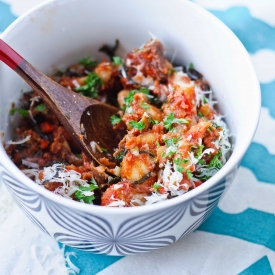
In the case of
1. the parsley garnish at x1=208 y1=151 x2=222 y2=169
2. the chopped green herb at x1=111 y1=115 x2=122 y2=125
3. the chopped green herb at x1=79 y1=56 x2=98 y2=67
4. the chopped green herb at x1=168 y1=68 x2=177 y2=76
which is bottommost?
the parsley garnish at x1=208 y1=151 x2=222 y2=169

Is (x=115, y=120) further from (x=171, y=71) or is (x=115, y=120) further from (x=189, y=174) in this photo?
(x=189, y=174)

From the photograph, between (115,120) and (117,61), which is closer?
(115,120)

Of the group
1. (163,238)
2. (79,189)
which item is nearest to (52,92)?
(79,189)

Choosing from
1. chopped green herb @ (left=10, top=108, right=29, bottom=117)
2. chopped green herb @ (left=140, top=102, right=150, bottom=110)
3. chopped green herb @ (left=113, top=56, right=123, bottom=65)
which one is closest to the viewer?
chopped green herb @ (left=140, top=102, right=150, bottom=110)

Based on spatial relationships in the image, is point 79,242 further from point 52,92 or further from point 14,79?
point 14,79

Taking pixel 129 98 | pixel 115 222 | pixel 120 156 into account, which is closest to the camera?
pixel 115 222

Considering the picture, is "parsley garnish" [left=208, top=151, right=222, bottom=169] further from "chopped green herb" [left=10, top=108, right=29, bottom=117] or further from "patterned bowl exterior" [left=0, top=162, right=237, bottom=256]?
"chopped green herb" [left=10, top=108, right=29, bottom=117]

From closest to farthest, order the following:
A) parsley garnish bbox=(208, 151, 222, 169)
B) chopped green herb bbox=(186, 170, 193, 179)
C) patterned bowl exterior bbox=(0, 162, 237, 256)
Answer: patterned bowl exterior bbox=(0, 162, 237, 256) < chopped green herb bbox=(186, 170, 193, 179) < parsley garnish bbox=(208, 151, 222, 169)

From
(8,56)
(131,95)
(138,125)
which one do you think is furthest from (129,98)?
(8,56)

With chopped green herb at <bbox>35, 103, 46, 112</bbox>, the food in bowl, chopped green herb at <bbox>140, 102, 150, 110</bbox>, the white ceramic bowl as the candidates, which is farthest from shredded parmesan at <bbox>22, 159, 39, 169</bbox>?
chopped green herb at <bbox>140, 102, 150, 110</bbox>
